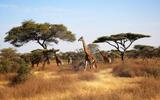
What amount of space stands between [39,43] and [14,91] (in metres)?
31.3

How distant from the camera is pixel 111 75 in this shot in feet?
67.3

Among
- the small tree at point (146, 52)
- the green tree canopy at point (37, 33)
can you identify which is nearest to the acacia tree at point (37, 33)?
the green tree canopy at point (37, 33)

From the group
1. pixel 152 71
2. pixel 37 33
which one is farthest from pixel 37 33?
pixel 152 71

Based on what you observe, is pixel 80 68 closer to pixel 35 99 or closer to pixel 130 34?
pixel 35 99

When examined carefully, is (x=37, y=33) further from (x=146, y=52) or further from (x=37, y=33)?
(x=146, y=52)

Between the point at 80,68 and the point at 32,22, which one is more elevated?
the point at 32,22

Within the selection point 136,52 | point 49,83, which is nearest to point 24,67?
point 49,83

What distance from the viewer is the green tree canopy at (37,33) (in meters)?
42.7

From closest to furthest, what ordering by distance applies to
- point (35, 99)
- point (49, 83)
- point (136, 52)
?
1. point (35, 99)
2. point (49, 83)
3. point (136, 52)

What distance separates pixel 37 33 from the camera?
4338 centimetres

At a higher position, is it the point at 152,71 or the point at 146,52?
the point at 152,71

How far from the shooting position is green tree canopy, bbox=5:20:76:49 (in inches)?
1679

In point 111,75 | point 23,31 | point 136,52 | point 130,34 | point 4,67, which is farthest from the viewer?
point 136,52

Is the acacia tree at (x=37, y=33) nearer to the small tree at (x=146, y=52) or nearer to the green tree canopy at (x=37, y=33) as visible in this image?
the green tree canopy at (x=37, y=33)
